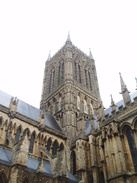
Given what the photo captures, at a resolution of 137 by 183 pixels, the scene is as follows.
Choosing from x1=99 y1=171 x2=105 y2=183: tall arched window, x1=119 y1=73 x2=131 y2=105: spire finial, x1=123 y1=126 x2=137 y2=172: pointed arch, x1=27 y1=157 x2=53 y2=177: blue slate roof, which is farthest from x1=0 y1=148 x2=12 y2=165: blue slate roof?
x1=119 y1=73 x2=131 y2=105: spire finial

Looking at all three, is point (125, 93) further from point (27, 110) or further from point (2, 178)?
point (27, 110)

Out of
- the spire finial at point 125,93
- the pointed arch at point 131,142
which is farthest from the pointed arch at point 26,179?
the spire finial at point 125,93

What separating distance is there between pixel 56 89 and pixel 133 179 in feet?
79.6

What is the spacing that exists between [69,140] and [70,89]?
10275 millimetres

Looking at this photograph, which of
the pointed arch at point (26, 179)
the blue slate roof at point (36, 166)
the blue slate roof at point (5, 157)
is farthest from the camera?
the blue slate roof at point (36, 166)

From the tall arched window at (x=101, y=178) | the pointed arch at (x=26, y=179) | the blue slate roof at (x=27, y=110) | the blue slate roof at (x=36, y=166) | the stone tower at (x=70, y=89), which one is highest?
the stone tower at (x=70, y=89)

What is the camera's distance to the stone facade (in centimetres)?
1642

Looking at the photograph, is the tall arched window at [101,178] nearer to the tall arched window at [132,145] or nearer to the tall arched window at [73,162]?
the tall arched window at [73,162]

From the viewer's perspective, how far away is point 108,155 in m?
18.1

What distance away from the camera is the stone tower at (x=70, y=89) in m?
30.0

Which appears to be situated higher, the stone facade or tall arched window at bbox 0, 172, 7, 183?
the stone facade

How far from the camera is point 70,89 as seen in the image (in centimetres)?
3394

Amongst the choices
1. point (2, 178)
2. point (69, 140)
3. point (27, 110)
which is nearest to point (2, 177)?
point (2, 178)

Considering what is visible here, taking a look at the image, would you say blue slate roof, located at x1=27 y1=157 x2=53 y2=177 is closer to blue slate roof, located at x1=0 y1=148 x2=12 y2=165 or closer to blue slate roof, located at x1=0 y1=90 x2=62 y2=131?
blue slate roof, located at x1=0 y1=148 x2=12 y2=165
